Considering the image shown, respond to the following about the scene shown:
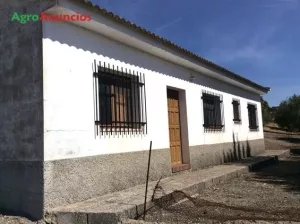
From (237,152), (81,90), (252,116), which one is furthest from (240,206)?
(252,116)

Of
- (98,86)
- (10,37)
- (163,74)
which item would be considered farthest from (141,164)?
(10,37)

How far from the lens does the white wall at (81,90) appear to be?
5.29 m

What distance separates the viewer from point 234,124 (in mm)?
13242

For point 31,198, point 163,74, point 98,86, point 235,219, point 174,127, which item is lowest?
point 235,219

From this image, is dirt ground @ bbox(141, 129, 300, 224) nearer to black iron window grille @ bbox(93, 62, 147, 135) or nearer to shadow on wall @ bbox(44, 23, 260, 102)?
black iron window grille @ bbox(93, 62, 147, 135)

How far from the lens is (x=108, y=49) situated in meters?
6.78

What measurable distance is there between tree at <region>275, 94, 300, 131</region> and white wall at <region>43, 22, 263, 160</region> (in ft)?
82.0

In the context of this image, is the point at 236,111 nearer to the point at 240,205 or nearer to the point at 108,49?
the point at 240,205

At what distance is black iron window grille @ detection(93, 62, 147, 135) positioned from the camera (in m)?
6.41

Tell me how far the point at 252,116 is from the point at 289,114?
16748 millimetres

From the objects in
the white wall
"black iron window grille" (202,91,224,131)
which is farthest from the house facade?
"black iron window grille" (202,91,224,131)

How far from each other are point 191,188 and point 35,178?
10.6 feet

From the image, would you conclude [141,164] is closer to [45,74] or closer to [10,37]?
[45,74]

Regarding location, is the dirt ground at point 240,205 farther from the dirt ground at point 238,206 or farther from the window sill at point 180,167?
the window sill at point 180,167
